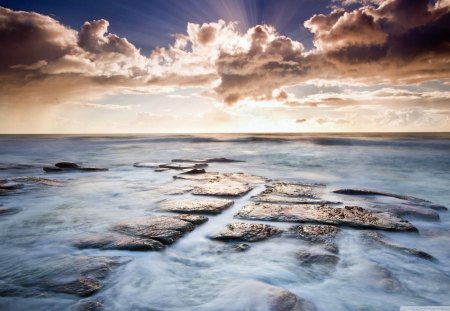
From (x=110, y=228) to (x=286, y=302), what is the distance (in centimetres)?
242

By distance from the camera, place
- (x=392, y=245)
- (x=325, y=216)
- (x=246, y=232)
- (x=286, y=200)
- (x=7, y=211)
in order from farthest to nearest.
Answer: (x=286, y=200)
(x=7, y=211)
(x=325, y=216)
(x=246, y=232)
(x=392, y=245)

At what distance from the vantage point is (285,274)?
107 inches

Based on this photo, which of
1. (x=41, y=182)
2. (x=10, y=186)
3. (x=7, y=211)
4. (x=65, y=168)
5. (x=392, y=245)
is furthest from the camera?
(x=65, y=168)

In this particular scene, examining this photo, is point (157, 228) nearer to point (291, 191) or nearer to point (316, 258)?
point (316, 258)

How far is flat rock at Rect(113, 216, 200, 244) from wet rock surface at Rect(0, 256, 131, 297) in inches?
22.5

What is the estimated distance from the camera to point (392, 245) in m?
3.37

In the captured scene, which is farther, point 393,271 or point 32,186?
point 32,186

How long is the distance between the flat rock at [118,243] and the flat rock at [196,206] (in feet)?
4.27

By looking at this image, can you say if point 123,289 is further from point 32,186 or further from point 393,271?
point 32,186

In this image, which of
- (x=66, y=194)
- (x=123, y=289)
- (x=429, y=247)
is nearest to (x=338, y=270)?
(x=429, y=247)

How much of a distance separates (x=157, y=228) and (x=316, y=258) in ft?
5.87

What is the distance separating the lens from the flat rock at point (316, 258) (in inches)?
114

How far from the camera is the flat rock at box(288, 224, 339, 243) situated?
136 inches

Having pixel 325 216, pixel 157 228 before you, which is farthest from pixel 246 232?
pixel 325 216
